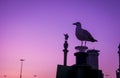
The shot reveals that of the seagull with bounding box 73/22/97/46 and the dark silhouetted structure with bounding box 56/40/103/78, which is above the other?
the seagull with bounding box 73/22/97/46

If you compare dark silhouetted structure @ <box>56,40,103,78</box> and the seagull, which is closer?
dark silhouetted structure @ <box>56,40,103,78</box>

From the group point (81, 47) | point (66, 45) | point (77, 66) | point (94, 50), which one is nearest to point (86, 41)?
point (81, 47)

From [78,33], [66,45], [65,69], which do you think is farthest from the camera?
[66,45]

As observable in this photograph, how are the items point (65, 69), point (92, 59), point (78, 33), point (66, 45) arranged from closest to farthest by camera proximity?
point (65, 69) → point (78, 33) → point (66, 45) → point (92, 59)

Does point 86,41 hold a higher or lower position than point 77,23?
lower

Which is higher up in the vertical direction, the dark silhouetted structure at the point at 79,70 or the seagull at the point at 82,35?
the seagull at the point at 82,35

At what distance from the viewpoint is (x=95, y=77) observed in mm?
15375

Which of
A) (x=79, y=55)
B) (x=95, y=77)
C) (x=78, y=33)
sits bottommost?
(x=95, y=77)

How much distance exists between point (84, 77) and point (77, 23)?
3.63 metres

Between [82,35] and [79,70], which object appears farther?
[82,35]

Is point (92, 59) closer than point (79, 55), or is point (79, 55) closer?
point (79, 55)

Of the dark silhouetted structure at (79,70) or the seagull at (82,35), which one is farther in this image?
the seagull at (82,35)

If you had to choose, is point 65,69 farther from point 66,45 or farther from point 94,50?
point 94,50

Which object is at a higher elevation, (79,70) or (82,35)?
(82,35)
